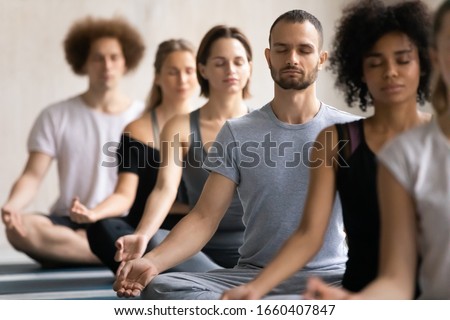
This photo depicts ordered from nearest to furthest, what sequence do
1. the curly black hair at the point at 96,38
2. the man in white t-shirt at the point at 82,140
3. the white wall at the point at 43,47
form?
the man in white t-shirt at the point at 82,140, the curly black hair at the point at 96,38, the white wall at the point at 43,47

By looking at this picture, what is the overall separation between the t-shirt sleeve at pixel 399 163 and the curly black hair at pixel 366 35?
219 millimetres

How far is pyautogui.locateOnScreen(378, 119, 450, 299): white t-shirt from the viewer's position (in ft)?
3.64

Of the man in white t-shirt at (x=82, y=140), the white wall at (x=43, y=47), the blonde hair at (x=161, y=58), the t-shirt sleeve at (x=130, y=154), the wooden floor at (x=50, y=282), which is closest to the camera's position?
the wooden floor at (x=50, y=282)

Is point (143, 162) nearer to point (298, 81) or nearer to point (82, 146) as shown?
point (82, 146)

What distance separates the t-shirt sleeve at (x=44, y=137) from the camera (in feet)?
8.93

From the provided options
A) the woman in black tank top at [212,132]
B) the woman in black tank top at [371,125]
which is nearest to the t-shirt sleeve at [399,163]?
the woman in black tank top at [371,125]

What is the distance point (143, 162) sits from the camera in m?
2.21

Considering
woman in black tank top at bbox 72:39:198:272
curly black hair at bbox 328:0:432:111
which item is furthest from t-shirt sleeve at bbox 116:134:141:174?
curly black hair at bbox 328:0:432:111

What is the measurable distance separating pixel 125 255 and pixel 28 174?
102 cm

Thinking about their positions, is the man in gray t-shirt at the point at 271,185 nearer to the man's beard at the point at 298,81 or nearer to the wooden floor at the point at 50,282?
the man's beard at the point at 298,81

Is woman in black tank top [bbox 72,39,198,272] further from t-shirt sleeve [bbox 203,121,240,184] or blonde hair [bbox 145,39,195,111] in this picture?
t-shirt sleeve [bbox 203,121,240,184]

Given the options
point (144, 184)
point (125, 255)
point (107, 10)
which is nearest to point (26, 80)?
point (107, 10)

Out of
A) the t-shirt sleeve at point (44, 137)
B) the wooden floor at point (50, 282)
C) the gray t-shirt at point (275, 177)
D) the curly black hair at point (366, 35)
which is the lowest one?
the wooden floor at point (50, 282)

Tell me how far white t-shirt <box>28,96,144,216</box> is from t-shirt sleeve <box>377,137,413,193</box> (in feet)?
5.72
